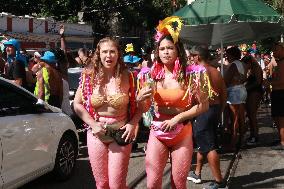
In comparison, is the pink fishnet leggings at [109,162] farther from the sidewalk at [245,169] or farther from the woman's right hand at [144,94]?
the sidewalk at [245,169]

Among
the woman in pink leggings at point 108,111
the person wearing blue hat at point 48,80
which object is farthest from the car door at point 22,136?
the person wearing blue hat at point 48,80

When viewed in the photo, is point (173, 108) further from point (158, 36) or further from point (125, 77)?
point (158, 36)

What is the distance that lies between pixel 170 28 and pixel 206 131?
209 cm

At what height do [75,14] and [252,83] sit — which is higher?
[75,14]

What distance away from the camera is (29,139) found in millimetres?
5430

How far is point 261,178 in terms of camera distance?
644cm

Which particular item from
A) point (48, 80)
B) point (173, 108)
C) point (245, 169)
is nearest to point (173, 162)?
point (173, 108)

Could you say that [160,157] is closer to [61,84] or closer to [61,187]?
[61,187]

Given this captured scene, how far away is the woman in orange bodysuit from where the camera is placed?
394cm

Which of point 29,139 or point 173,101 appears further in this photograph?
point 29,139

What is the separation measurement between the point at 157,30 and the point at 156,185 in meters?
1.32

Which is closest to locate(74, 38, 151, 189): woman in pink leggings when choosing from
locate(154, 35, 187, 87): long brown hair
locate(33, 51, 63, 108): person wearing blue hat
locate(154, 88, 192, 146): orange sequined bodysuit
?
locate(154, 88, 192, 146): orange sequined bodysuit

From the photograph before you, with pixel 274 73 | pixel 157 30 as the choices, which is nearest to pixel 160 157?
pixel 157 30

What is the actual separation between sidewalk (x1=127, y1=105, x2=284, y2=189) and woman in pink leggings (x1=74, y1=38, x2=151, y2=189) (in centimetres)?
223
